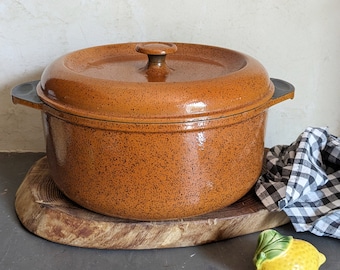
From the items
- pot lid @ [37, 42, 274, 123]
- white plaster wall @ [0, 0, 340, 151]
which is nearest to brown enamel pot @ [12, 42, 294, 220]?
pot lid @ [37, 42, 274, 123]

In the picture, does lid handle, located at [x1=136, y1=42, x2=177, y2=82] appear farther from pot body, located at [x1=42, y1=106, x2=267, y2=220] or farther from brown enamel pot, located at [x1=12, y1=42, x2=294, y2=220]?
pot body, located at [x1=42, y1=106, x2=267, y2=220]

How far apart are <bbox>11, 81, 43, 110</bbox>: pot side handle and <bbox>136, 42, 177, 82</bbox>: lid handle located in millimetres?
175

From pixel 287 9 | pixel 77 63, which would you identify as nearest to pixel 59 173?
pixel 77 63

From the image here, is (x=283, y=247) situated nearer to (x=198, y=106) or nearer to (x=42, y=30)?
(x=198, y=106)

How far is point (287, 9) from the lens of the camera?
87 centimetres

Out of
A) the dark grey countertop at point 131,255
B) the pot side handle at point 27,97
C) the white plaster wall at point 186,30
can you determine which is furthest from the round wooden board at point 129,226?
the white plaster wall at point 186,30

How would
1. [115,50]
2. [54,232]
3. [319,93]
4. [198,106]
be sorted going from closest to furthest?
[198,106] → [54,232] → [115,50] → [319,93]

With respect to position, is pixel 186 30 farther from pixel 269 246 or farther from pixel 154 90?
pixel 269 246

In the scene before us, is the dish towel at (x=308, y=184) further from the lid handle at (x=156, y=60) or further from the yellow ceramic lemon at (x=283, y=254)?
the lid handle at (x=156, y=60)

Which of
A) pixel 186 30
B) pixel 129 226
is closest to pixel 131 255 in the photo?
pixel 129 226

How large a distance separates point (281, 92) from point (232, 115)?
0.16 metres

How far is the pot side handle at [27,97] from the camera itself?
620 mm

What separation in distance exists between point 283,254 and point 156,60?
353mm

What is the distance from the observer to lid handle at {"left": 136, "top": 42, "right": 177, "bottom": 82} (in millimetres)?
628
